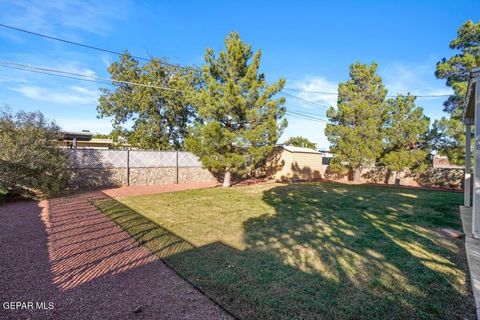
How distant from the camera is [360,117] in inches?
553

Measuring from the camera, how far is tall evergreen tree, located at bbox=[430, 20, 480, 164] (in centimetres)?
1172

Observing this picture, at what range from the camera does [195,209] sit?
6988 millimetres

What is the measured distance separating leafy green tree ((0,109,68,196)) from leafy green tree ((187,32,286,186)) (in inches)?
195

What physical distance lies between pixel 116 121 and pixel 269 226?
17.7 meters

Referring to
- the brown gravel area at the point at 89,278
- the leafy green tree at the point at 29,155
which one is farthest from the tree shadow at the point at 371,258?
the leafy green tree at the point at 29,155

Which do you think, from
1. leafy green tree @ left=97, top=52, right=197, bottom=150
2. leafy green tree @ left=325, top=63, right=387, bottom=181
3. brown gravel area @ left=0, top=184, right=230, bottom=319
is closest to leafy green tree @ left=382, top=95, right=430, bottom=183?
leafy green tree @ left=325, top=63, right=387, bottom=181

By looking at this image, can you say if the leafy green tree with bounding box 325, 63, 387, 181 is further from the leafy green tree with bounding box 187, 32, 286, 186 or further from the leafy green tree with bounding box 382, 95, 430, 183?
the leafy green tree with bounding box 187, 32, 286, 186

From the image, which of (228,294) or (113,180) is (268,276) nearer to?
(228,294)

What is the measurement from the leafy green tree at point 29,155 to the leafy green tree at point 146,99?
10.1m

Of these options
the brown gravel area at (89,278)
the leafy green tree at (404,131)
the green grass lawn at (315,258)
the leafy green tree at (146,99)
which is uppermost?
the leafy green tree at (146,99)

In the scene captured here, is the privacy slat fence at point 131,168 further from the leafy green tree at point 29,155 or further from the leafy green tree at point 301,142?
the leafy green tree at point 301,142

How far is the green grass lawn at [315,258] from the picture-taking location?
7.88 feet

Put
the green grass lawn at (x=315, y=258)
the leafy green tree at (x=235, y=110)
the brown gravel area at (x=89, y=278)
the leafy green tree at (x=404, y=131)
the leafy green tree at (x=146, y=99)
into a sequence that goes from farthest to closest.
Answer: the leafy green tree at (x=146, y=99), the leafy green tree at (x=404, y=131), the leafy green tree at (x=235, y=110), the green grass lawn at (x=315, y=258), the brown gravel area at (x=89, y=278)

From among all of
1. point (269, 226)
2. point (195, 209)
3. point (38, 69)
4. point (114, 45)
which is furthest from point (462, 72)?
point (38, 69)
